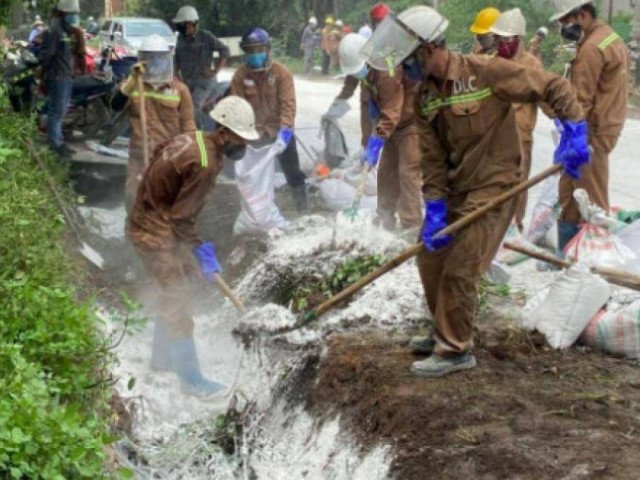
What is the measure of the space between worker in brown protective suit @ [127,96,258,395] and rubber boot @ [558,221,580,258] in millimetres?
2464

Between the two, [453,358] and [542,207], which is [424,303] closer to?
[453,358]

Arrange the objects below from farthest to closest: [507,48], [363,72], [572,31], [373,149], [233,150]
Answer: [363,72] < [373,149] < [507,48] < [572,31] < [233,150]

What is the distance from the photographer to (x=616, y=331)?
5.30m

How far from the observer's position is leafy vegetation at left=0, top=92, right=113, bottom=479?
319cm

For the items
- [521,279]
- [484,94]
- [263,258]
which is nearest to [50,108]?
[263,258]

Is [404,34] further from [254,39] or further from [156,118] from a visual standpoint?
[254,39]

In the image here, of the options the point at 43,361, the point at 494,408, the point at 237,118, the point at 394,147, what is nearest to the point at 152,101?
the point at 394,147

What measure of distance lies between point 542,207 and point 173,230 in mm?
3418

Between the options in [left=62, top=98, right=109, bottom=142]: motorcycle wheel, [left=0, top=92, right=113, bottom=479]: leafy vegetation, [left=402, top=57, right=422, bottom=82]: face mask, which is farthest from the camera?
[left=62, top=98, right=109, bottom=142]: motorcycle wheel

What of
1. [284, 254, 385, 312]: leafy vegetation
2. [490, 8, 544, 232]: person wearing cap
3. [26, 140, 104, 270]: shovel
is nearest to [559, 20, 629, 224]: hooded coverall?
[490, 8, 544, 232]: person wearing cap

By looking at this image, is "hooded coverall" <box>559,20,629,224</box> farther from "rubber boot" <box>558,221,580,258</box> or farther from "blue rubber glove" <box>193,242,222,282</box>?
"blue rubber glove" <box>193,242,222,282</box>

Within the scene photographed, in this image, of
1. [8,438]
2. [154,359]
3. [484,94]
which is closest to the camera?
[8,438]

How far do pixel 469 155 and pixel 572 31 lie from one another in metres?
2.50

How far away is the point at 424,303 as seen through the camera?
620 cm
